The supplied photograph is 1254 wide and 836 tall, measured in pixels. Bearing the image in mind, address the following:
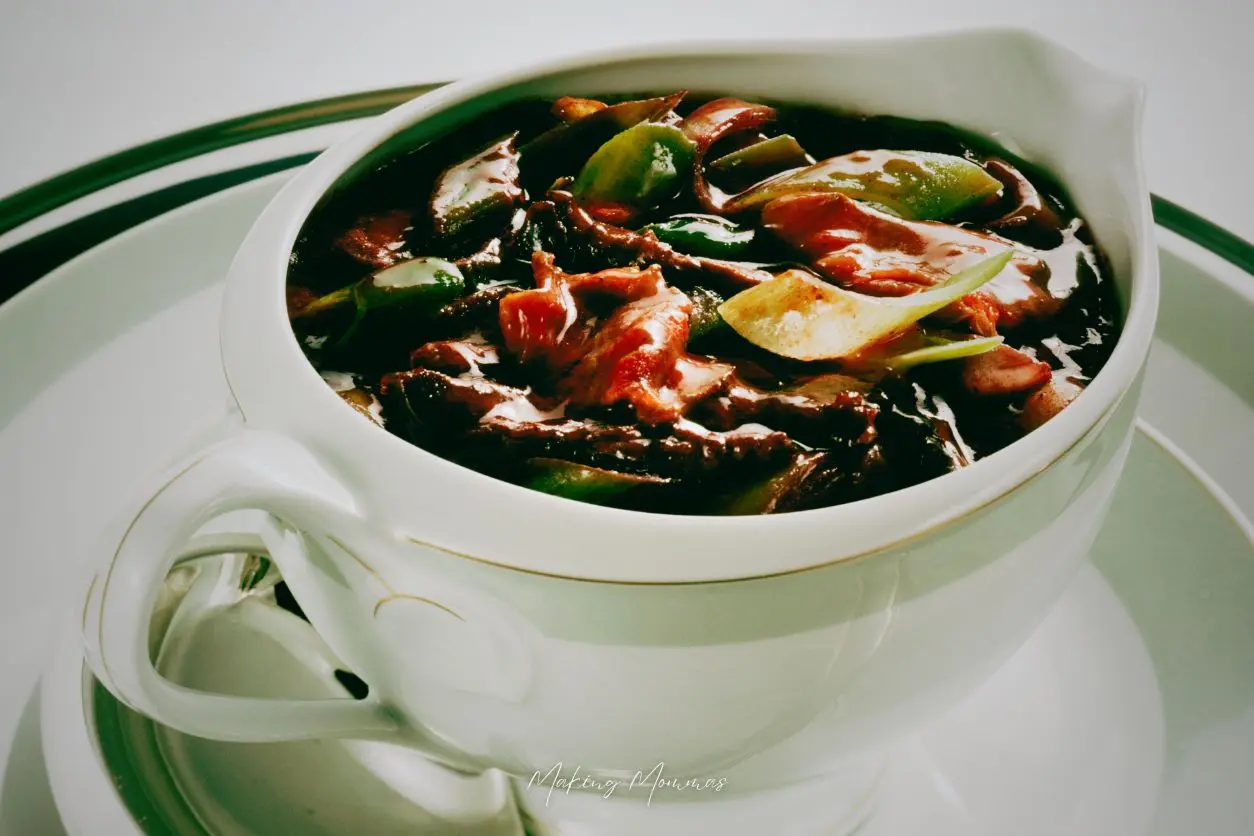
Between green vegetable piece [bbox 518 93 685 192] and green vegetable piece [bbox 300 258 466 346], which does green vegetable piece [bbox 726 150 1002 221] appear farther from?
green vegetable piece [bbox 300 258 466 346]

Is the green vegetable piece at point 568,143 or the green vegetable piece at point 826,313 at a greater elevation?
the green vegetable piece at point 568,143

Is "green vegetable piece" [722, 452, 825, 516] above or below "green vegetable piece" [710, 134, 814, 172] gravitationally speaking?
below

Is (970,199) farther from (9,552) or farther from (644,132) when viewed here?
(9,552)

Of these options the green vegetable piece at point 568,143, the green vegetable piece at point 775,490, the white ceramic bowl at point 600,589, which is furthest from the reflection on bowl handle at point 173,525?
the green vegetable piece at point 568,143

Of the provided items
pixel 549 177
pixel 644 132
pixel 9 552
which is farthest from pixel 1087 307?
pixel 9 552

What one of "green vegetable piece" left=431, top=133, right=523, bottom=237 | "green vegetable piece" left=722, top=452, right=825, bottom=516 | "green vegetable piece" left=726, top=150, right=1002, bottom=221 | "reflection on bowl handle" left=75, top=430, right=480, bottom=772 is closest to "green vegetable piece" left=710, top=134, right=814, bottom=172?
"green vegetable piece" left=726, top=150, right=1002, bottom=221

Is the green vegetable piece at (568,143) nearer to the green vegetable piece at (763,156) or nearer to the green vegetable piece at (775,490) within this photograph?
the green vegetable piece at (763,156)
